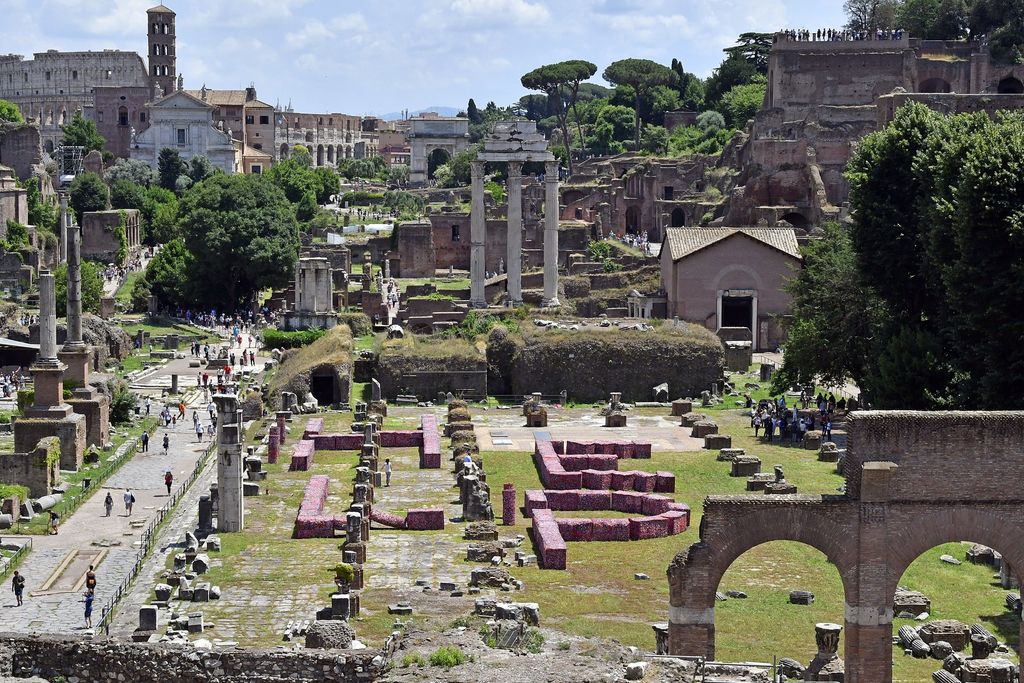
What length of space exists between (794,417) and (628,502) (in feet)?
37.8

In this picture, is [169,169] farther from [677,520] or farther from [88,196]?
[677,520]

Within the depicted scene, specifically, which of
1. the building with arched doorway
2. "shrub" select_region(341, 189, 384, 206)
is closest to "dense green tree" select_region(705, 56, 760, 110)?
"shrub" select_region(341, 189, 384, 206)

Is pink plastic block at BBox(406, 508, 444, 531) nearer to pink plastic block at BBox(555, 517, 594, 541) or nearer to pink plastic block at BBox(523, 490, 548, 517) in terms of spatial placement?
pink plastic block at BBox(523, 490, 548, 517)

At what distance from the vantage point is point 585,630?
29.3 metres

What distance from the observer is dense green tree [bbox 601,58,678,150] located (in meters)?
146

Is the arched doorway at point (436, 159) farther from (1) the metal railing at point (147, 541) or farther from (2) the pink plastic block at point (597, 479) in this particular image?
(2) the pink plastic block at point (597, 479)

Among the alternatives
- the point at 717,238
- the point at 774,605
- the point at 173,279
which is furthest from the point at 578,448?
the point at 173,279

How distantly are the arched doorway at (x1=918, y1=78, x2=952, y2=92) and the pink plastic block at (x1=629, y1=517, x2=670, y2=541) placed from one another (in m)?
67.3

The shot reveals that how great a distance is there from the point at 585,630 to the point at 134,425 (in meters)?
30.2

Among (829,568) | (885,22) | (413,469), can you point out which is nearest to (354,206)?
(885,22)

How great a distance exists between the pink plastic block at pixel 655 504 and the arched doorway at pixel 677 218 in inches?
2434

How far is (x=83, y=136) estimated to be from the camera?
6033 inches

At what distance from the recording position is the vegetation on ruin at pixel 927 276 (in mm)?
37844

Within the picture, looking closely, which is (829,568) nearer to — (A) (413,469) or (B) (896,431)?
(B) (896,431)
